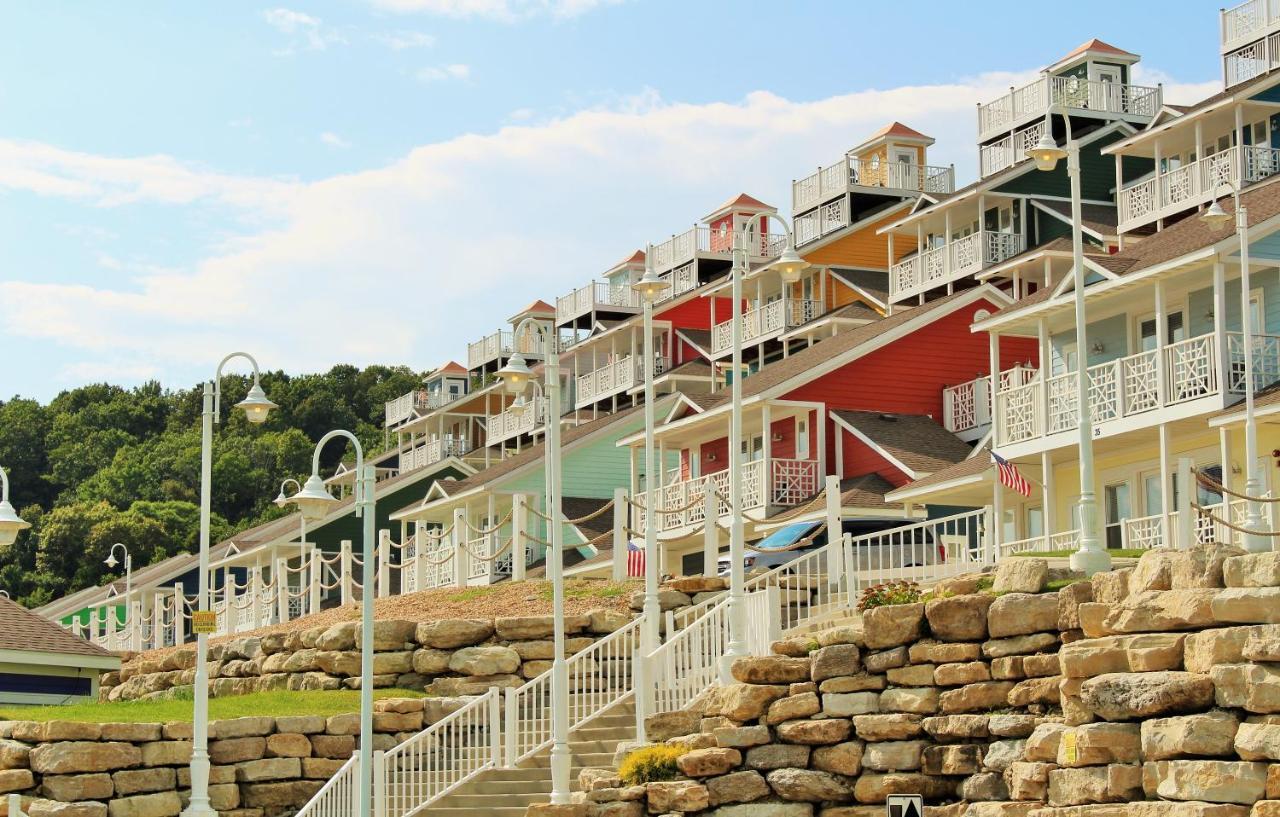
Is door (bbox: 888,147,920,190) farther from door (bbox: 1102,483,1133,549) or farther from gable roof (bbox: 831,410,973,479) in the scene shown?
door (bbox: 1102,483,1133,549)

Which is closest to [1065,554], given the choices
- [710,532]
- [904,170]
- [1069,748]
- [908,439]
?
[1069,748]

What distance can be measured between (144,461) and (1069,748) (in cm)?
9022

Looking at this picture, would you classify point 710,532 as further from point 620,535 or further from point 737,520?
point 737,520

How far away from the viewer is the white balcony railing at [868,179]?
57.4m

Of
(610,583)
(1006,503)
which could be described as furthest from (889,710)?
(1006,503)

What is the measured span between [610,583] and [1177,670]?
15.0 meters

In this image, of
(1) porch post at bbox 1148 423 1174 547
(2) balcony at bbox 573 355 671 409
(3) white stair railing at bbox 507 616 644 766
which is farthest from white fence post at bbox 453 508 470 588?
(1) porch post at bbox 1148 423 1174 547

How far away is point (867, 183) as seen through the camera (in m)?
58.4

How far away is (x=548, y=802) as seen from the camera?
24141 millimetres

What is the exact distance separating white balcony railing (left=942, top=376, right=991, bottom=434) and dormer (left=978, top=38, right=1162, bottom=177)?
10.2 meters

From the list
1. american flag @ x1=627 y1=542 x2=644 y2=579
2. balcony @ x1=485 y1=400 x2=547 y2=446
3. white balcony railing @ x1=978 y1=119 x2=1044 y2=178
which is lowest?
american flag @ x1=627 y1=542 x2=644 y2=579

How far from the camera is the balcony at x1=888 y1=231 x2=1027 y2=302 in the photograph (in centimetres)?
4553

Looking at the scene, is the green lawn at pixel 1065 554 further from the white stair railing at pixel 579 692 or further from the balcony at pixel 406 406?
the balcony at pixel 406 406

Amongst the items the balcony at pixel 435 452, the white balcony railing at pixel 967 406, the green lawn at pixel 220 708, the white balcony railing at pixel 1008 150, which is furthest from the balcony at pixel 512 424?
the green lawn at pixel 220 708
